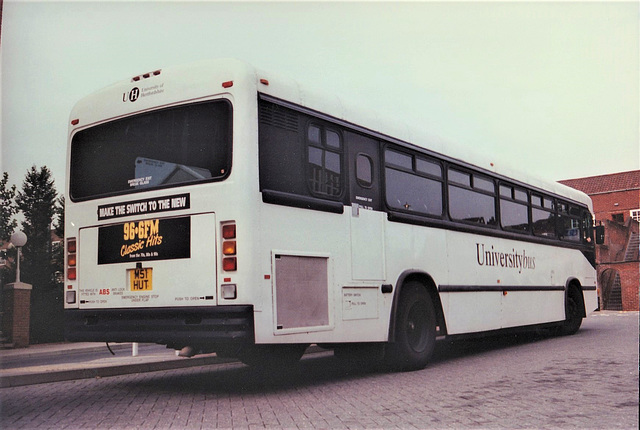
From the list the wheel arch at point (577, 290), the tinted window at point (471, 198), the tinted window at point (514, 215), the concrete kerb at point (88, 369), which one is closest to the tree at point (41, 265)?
the concrete kerb at point (88, 369)

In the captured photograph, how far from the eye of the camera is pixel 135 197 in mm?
7336

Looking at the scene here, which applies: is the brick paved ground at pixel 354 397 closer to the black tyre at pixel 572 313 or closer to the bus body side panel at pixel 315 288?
the bus body side panel at pixel 315 288

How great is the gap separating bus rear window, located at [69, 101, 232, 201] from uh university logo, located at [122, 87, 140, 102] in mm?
219

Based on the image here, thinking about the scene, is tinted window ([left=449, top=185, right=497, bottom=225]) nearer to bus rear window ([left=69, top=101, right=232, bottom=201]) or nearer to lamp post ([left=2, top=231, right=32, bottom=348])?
bus rear window ([left=69, top=101, right=232, bottom=201])

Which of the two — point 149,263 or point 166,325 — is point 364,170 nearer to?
point 149,263

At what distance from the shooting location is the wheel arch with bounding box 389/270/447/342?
8.45 m

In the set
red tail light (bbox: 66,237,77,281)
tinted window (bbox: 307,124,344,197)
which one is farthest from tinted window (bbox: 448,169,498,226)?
red tail light (bbox: 66,237,77,281)

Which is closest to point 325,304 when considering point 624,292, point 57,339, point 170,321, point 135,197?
point 170,321

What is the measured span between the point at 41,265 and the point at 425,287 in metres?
17.2

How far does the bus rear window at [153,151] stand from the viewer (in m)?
6.91

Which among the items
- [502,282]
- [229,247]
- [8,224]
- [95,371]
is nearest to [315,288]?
[229,247]

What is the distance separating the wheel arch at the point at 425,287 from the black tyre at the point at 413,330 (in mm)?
102

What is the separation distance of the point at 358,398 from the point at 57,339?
17.2 metres

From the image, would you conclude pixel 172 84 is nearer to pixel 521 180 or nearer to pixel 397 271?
pixel 397 271
